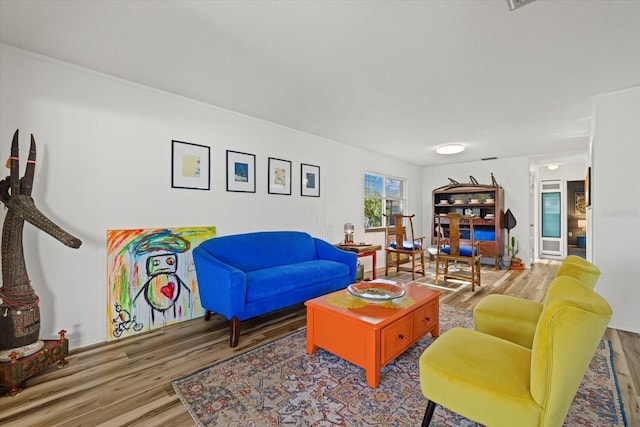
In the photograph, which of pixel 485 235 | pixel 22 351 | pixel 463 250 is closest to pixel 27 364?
pixel 22 351

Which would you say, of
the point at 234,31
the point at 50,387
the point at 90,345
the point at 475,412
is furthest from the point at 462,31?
the point at 90,345

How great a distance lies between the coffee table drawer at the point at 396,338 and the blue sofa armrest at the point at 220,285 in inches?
50.0

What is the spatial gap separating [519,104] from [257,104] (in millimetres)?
2987

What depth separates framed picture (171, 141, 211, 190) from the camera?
304cm

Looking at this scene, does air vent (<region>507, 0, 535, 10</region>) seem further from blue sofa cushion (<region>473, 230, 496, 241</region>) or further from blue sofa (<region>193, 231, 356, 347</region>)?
blue sofa cushion (<region>473, 230, 496, 241</region>)

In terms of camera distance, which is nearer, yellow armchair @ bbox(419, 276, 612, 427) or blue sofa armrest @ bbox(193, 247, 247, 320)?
yellow armchair @ bbox(419, 276, 612, 427)

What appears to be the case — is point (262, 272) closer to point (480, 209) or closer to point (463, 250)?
point (463, 250)

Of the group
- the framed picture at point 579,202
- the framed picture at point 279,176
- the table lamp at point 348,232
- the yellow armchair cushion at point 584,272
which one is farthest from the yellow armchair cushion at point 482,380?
the framed picture at point 579,202

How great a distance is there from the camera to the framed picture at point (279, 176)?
155 inches

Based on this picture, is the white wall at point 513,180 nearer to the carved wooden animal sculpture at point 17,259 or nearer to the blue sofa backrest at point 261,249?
the blue sofa backrest at point 261,249

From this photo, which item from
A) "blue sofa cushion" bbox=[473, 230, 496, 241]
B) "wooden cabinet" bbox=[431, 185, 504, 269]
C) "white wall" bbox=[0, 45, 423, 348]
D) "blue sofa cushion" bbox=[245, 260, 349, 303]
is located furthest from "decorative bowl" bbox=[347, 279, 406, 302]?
"blue sofa cushion" bbox=[473, 230, 496, 241]

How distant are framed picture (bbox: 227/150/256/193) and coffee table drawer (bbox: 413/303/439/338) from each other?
2.42 metres

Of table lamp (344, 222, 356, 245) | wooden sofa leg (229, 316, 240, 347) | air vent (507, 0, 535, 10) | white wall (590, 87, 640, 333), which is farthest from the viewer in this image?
table lamp (344, 222, 356, 245)

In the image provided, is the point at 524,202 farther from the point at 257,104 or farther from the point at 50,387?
the point at 50,387
